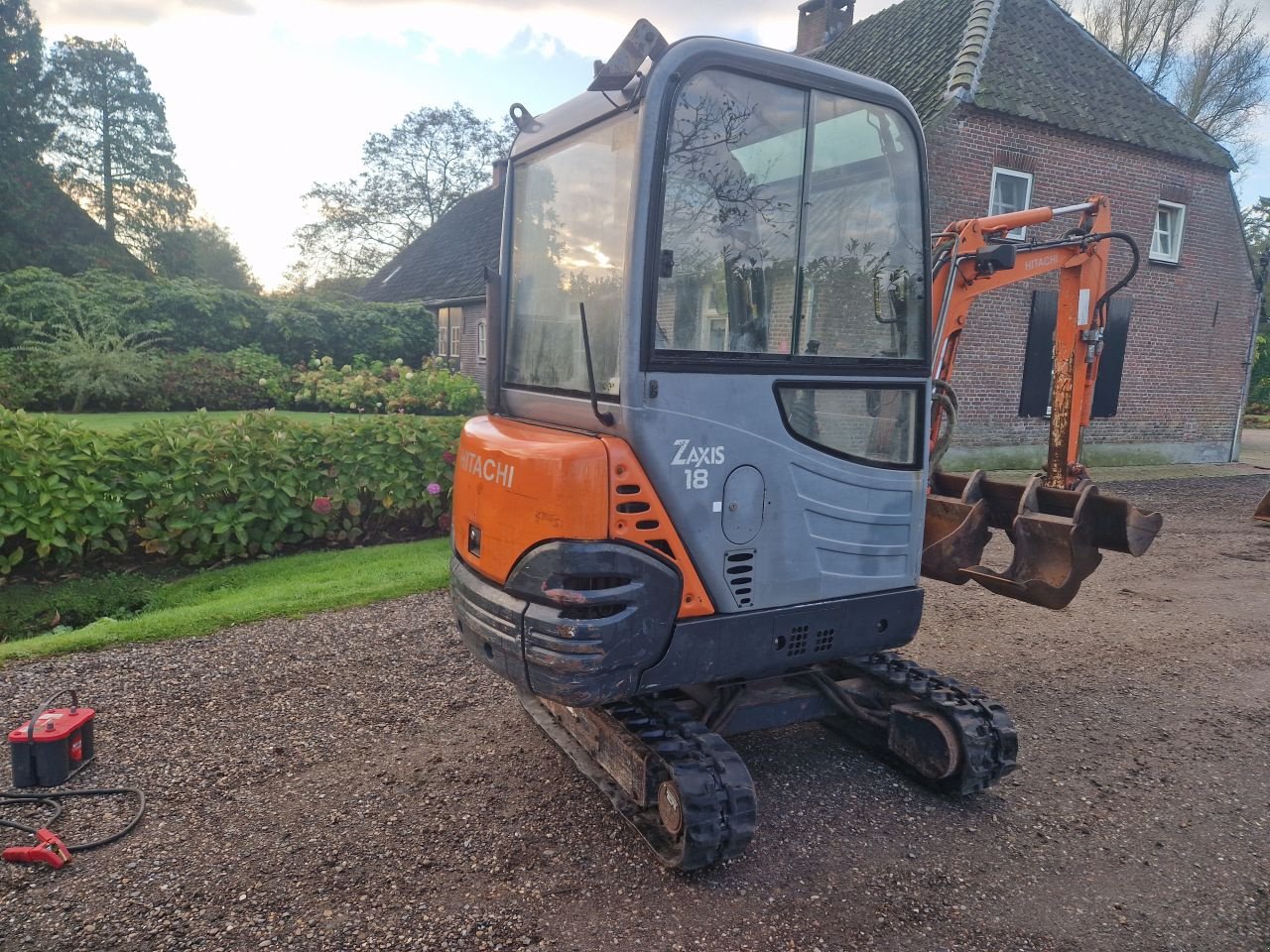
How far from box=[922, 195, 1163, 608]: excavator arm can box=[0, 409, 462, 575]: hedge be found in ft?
15.1

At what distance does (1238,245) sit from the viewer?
15820 mm

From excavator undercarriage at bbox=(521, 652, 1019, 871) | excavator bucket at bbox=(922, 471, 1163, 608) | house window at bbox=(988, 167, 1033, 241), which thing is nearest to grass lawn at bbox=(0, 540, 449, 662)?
excavator undercarriage at bbox=(521, 652, 1019, 871)

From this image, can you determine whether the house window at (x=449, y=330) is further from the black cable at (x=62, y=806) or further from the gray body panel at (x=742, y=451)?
the gray body panel at (x=742, y=451)

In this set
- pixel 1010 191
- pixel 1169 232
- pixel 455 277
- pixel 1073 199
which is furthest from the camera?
pixel 455 277

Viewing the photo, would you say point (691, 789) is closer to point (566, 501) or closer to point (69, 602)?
point (566, 501)

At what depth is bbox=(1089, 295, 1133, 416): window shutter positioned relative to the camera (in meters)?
14.5

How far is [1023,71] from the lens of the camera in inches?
518

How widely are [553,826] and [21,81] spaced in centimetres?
3524

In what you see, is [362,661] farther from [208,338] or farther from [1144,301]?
[208,338]

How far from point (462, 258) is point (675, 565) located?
25196mm

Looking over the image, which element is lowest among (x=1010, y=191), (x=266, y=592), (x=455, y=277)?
(x=266, y=592)

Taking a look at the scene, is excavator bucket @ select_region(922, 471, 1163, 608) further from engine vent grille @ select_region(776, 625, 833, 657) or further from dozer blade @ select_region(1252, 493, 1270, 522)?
dozer blade @ select_region(1252, 493, 1270, 522)

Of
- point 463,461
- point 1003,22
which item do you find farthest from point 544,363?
point 1003,22

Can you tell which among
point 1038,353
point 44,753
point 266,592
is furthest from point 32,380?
point 1038,353
